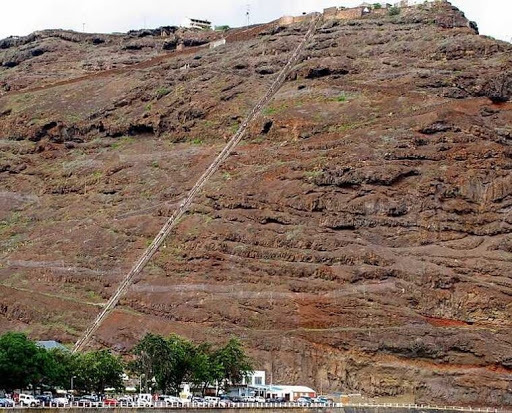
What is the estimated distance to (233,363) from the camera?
12450 cm

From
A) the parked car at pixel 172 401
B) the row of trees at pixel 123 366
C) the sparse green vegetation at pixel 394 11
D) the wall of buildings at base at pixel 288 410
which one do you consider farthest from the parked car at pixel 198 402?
the sparse green vegetation at pixel 394 11

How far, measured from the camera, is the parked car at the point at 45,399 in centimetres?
10779

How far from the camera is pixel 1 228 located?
6506 inches

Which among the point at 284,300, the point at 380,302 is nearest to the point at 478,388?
the point at 380,302

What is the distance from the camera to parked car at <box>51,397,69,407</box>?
108 m

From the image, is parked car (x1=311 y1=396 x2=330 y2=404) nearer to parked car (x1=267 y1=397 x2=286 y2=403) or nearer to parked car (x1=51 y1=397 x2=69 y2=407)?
parked car (x1=267 y1=397 x2=286 y2=403)

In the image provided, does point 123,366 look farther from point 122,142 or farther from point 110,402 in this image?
point 122,142

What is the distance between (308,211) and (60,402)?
45.2 m

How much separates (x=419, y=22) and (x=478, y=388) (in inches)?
2671

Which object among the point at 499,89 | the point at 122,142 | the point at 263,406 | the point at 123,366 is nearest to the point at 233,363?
the point at 263,406

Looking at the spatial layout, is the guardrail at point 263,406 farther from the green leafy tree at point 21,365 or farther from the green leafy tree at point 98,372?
the green leafy tree at point 21,365

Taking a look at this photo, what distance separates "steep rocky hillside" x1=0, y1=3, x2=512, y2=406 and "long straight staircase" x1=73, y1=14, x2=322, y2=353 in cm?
124

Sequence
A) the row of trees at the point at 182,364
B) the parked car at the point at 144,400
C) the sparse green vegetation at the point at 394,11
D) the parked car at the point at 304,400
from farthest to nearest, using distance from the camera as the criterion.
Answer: the sparse green vegetation at the point at 394,11 → the parked car at the point at 304,400 → the row of trees at the point at 182,364 → the parked car at the point at 144,400


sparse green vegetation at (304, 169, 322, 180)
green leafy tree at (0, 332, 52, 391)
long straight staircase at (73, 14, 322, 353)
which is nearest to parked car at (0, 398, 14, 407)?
green leafy tree at (0, 332, 52, 391)
